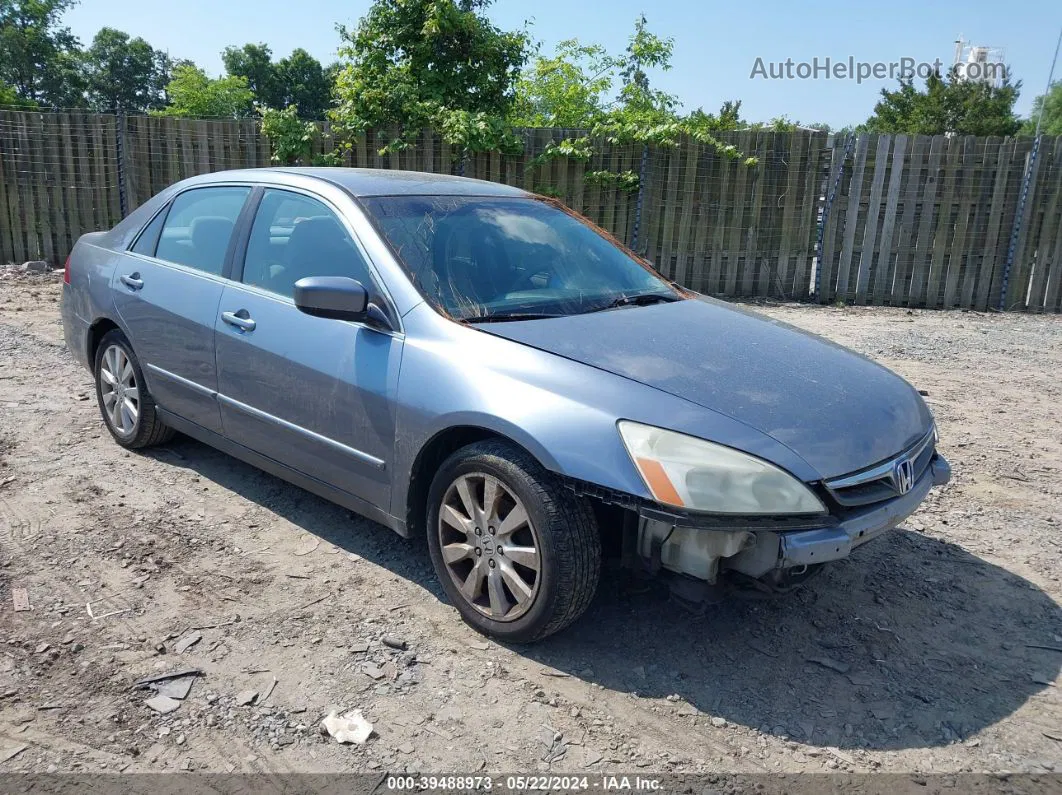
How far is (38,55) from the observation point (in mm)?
55188

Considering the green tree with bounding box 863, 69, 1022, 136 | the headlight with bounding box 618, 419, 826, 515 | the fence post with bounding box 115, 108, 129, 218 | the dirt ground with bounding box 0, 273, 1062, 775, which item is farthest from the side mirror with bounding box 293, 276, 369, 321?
the green tree with bounding box 863, 69, 1022, 136

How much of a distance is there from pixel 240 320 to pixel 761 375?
2424 mm

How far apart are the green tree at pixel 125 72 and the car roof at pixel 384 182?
7401 cm

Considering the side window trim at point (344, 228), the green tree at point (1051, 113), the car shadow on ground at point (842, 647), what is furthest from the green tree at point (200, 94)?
the green tree at point (1051, 113)

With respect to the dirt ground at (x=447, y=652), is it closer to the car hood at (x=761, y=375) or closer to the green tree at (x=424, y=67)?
the car hood at (x=761, y=375)

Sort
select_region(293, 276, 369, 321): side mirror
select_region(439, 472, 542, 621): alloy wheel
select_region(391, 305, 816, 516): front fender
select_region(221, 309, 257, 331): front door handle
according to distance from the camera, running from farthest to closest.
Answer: select_region(221, 309, 257, 331): front door handle
select_region(293, 276, 369, 321): side mirror
select_region(439, 472, 542, 621): alloy wheel
select_region(391, 305, 816, 516): front fender

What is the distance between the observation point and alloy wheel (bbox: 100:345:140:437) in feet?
16.3

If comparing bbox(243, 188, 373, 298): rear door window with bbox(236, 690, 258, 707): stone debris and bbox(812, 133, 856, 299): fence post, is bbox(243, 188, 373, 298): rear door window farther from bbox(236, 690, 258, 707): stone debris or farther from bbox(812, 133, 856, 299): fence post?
bbox(812, 133, 856, 299): fence post

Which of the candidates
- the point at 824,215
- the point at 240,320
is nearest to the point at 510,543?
the point at 240,320

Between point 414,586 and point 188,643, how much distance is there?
3.07 ft

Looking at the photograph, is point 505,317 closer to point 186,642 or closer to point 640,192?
point 186,642

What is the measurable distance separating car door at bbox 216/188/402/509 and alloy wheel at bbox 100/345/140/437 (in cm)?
107

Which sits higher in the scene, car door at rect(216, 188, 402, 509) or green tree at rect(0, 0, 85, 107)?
green tree at rect(0, 0, 85, 107)

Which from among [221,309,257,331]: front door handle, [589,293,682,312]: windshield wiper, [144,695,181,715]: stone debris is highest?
[589,293,682,312]: windshield wiper
